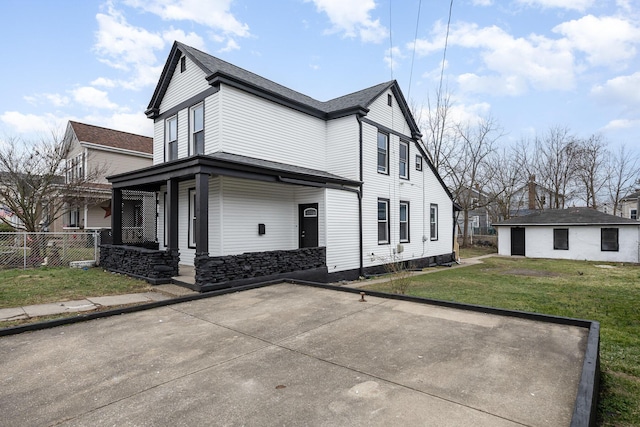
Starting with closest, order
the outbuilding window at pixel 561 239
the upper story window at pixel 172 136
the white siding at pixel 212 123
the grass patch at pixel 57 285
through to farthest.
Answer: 1. the grass patch at pixel 57 285
2. the white siding at pixel 212 123
3. the upper story window at pixel 172 136
4. the outbuilding window at pixel 561 239

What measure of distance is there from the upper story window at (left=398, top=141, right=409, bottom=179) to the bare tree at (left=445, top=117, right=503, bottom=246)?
13985mm

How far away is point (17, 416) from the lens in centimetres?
248

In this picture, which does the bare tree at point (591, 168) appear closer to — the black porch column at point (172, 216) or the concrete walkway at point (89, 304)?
the black porch column at point (172, 216)

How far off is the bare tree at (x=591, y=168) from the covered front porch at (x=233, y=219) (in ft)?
85.6

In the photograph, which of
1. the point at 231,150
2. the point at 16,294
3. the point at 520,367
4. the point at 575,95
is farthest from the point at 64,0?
the point at 575,95

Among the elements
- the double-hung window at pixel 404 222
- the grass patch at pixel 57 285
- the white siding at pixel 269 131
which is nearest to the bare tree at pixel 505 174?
the double-hung window at pixel 404 222

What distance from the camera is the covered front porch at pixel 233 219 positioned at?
25.4 ft

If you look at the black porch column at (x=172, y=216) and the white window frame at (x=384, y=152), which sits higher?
the white window frame at (x=384, y=152)

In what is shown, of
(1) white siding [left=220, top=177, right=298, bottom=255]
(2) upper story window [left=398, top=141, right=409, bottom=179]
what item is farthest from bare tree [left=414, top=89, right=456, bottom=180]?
(1) white siding [left=220, top=177, right=298, bottom=255]

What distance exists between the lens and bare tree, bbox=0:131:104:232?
13008 millimetres

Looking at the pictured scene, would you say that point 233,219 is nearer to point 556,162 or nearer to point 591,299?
point 591,299

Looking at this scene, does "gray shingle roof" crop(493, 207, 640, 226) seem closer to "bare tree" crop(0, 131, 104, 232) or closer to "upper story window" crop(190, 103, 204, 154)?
"upper story window" crop(190, 103, 204, 154)

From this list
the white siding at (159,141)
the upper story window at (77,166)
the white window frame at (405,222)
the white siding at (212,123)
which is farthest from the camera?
the upper story window at (77,166)

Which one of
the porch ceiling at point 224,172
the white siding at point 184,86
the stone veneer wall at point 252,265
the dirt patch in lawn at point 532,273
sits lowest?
the dirt patch in lawn at point 532,273
